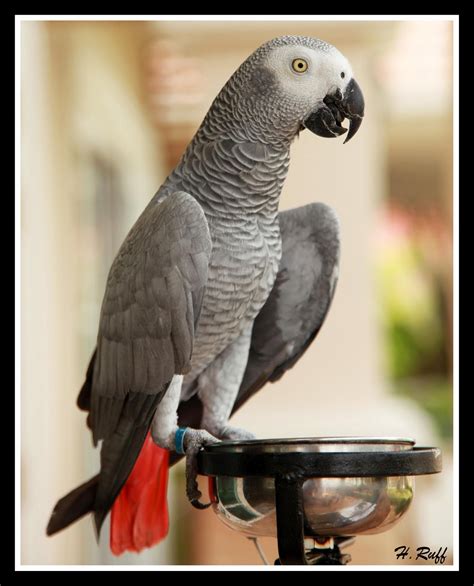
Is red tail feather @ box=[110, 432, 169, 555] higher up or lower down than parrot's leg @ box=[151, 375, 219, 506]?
lower down

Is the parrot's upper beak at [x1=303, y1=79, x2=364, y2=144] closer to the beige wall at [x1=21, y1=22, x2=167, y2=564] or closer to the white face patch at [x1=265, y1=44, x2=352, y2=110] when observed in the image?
the white face patch at [x1=265, y1=44, x2=352, y2=110]

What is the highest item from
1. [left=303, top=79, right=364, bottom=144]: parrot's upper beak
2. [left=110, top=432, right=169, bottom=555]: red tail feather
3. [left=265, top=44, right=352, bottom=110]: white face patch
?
[left=265, top=44, right=352, bottom=110]: white face patch

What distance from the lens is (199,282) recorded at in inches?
33.7

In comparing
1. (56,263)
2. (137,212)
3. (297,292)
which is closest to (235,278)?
(297,292)

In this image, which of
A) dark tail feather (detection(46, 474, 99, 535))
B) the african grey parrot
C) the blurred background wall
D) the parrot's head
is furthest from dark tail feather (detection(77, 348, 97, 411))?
the blurred background wall

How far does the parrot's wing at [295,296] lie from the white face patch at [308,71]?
0.25 meters

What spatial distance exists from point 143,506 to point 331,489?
331 millimetres

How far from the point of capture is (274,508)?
0.75m

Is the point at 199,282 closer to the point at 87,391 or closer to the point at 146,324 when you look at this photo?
the point at 146,324

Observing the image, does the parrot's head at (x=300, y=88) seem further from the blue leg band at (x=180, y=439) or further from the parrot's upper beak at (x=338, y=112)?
the blue leg band at (x=180, y=439)

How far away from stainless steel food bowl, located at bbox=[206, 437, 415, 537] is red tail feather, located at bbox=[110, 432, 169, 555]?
21 cm

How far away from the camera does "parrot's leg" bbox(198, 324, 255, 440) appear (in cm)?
98

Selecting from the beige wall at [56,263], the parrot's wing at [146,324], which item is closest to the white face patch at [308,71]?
the parrot's wing at [146,324]

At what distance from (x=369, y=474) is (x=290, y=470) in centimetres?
7
